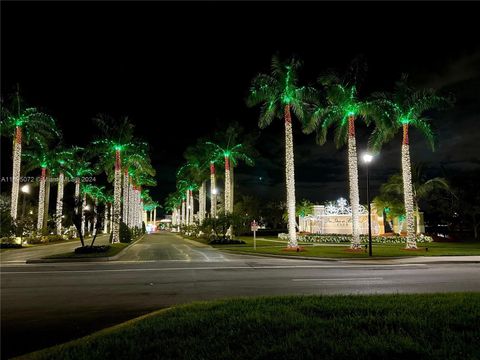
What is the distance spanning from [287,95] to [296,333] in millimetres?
26728

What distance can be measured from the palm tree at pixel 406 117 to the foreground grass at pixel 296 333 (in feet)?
78.3

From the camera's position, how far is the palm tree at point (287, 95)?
3083 cm

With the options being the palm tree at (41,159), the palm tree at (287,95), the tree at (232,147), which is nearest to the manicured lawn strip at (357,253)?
the palm tree at (287,95)

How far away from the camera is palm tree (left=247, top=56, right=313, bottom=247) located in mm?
30828

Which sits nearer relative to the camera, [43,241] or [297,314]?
[297,314]

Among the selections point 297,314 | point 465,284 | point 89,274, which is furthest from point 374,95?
point 297,314

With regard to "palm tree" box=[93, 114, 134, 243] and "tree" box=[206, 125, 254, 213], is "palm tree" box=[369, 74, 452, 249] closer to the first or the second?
"tree" box=[206, 125, 254, 213]

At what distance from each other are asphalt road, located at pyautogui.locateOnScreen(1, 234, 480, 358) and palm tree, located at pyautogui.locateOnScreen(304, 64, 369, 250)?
12.3m

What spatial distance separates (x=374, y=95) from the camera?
3033 cm

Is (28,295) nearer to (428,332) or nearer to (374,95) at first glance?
(428,332)

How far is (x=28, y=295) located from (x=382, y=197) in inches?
2310

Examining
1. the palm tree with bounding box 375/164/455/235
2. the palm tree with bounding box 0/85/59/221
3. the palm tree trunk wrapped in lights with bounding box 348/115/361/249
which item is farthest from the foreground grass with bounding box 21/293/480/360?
the palm tree with bounding box 375/164/455/235

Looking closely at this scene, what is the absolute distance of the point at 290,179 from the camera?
31.1 m

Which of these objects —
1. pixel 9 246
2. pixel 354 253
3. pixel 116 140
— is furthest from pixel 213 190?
pixel 354 253
